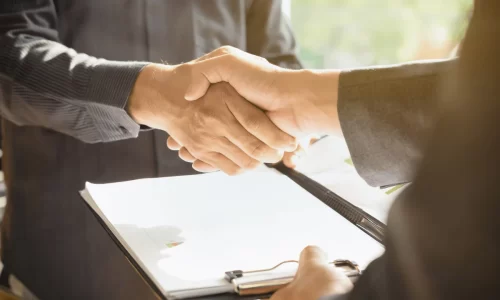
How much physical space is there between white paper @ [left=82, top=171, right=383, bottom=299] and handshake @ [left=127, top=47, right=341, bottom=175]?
7cm

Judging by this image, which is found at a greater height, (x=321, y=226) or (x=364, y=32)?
Answer: (x=364, y=32)

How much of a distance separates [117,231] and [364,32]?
1423 millimetres

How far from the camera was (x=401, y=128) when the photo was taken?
785 mm

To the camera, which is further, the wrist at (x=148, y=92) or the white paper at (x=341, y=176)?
the wrist at (x=148, y=92)

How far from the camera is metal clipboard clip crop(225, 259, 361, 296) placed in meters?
0.64

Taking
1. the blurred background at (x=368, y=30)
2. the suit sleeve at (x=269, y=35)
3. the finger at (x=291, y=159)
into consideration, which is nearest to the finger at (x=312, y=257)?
the finger at (x=291, y=159)

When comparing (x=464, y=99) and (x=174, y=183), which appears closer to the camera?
(x=464, y=99)

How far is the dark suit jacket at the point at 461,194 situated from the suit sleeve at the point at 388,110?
1.23 ft

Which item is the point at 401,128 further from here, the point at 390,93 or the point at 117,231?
the point at 117,231

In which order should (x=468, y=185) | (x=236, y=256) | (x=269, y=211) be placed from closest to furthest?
1. (x=468, y=185)
2. (x=236, y=256)
3. (x=269, y=211)

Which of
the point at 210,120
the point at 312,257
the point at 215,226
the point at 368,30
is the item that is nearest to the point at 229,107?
the point at 210,120

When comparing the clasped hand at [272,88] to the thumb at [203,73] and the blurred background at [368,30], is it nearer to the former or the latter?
the thumb at [203,73]

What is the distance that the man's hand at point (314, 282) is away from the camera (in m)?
0.58

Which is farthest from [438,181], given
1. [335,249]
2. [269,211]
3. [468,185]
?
[269,211]
